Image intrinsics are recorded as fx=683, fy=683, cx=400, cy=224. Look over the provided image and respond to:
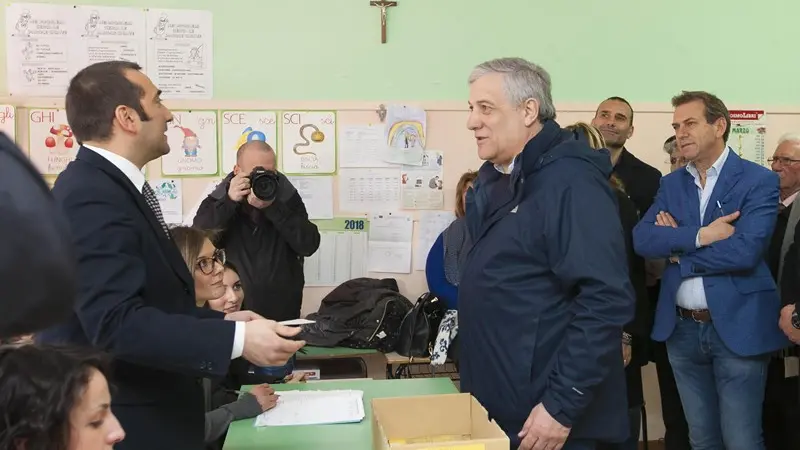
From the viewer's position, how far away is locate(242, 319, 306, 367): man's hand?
132cm

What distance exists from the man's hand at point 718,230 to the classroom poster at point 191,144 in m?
2.37

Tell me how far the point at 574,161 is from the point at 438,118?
202cm

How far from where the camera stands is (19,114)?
11.2ft

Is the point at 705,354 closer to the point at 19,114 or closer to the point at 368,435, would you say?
the point at 368,435

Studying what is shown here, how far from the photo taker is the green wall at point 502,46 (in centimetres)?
356

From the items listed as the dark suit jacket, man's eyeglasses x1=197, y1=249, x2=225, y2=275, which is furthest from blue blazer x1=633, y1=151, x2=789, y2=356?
the dark suit jacket

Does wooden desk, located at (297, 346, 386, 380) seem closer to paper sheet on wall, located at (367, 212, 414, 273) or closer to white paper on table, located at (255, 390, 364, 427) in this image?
paper sheet on wall, located at (367, 212, 414, 273)

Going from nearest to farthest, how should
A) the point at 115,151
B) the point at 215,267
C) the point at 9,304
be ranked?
the point at 9,304
the point at 115,151
the point at 215,267

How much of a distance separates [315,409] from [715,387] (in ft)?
5.27

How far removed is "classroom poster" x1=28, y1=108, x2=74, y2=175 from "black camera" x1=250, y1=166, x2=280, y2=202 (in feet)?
3.82

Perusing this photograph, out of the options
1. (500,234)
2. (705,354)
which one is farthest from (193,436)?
(705,354)

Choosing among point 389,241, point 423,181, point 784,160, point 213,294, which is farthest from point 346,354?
point 784,160

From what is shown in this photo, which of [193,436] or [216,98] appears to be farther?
[216,98]

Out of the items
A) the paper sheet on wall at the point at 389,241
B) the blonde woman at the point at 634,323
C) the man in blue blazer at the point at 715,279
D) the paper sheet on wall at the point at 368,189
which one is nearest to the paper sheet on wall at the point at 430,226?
the paper sheet on wall at the point at 389,241
